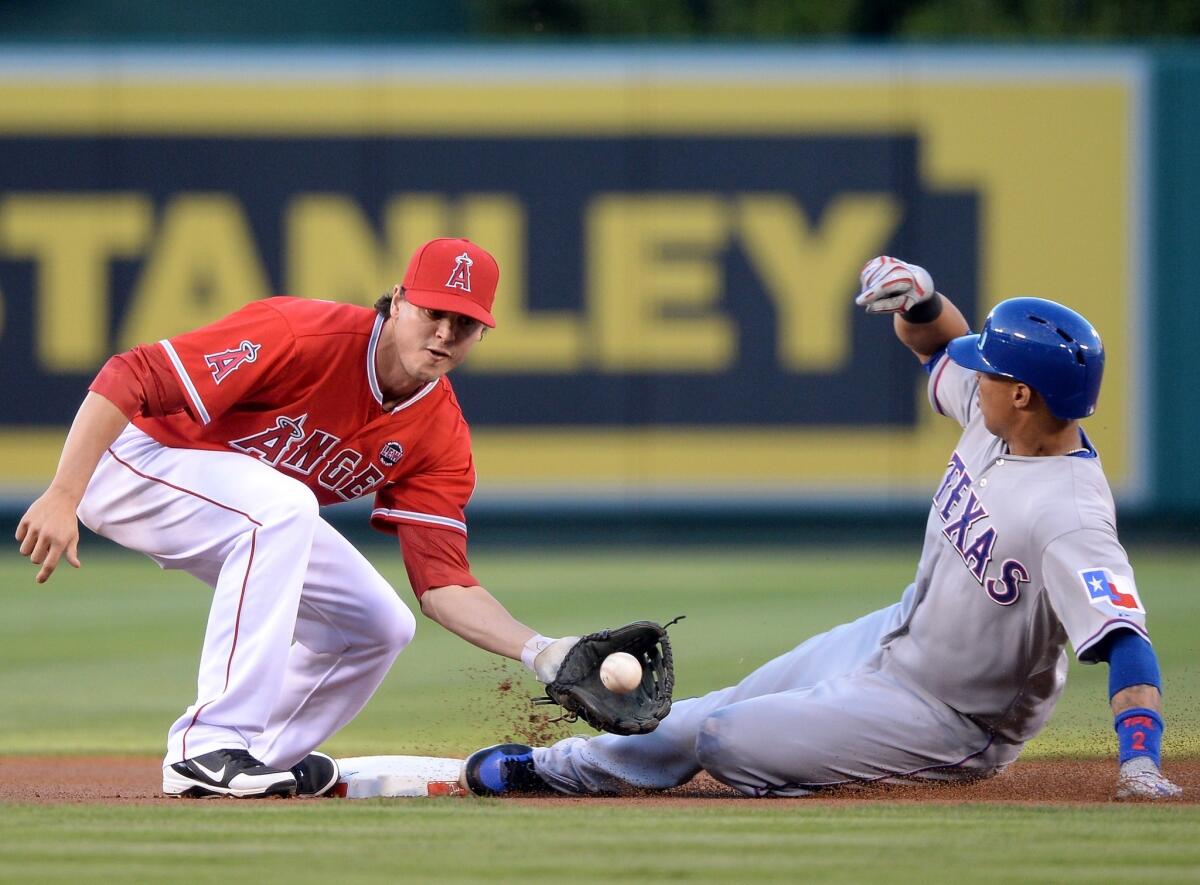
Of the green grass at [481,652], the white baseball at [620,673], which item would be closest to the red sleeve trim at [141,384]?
the white baseball at [620,673]

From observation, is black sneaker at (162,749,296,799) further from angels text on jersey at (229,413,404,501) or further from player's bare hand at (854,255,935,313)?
player's bare hand at (854,255,935,313)

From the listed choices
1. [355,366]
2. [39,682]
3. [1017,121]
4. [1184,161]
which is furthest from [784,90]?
[355,366]

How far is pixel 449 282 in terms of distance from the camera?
427 centimetres

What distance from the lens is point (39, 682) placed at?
6766mm

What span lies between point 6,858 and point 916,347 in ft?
8.51

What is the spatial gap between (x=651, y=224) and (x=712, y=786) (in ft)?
24.2

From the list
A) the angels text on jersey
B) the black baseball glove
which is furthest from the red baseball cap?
the black baseball glove

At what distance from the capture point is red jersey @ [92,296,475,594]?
4.22 m

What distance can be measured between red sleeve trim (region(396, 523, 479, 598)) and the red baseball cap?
597 millimetres

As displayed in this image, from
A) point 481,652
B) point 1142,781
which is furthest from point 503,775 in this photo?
point 481,652

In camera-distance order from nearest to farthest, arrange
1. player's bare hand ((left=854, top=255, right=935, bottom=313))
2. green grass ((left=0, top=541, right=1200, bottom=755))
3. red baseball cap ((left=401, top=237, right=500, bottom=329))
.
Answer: red baseball cap ((left=401, top=237, right=500, bottom=329))
player's bare hand ((left=854, top=255, right=935, bottom=313))
green grass ((left=0, top=541, right=1200, bottom=755))

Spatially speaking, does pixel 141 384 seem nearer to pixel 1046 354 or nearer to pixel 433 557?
pixel 433 557

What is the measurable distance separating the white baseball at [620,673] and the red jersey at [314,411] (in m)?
0.73

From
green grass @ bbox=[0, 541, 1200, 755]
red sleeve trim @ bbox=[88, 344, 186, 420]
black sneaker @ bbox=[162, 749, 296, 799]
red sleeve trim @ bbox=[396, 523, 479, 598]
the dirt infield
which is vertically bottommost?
green grass @ bbox=[0, 541, 1200, 755]
